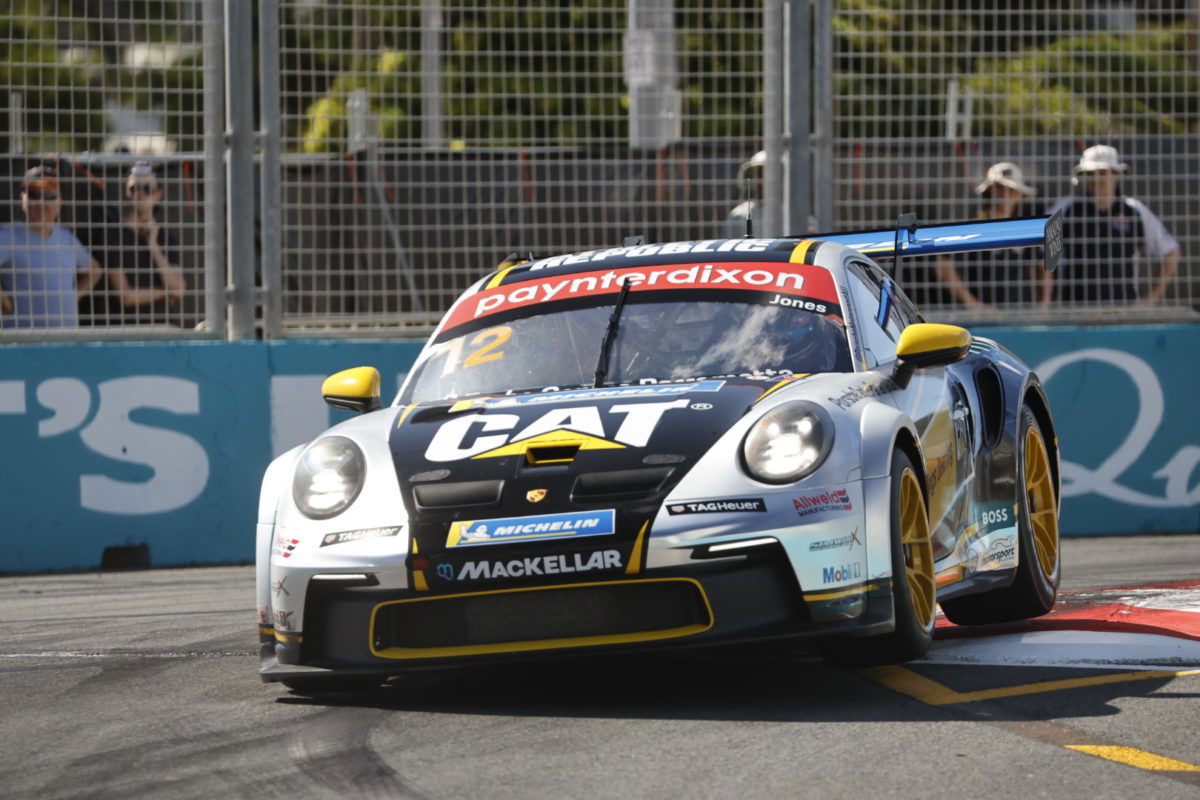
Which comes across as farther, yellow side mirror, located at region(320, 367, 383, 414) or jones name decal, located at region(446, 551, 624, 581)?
yellow side mirror, located at region(320, 367, 383, 414)

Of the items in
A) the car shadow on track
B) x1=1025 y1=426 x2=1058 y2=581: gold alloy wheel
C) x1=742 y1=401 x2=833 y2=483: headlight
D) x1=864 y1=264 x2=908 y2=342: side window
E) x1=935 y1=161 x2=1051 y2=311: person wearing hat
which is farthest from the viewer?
x1=935 y1=161 x2=1051 y2=311: person wearing hat

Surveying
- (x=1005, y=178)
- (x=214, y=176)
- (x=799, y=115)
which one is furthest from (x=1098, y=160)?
(x=214, y=176)

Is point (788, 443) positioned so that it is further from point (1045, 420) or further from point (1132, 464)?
point (1132, 464)

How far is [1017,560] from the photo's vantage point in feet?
21.0

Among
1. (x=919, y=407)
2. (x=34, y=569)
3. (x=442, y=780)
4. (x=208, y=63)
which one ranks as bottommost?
(x=34, y=569)

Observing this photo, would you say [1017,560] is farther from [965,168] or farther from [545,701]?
[965,168]

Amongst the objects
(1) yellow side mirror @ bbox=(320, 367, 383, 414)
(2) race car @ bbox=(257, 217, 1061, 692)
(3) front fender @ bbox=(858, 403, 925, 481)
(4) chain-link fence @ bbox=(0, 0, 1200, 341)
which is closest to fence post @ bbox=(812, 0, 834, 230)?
(4) chain-link fence @ bbox=(0, 0, 1200, 341)

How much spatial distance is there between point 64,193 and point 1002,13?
506 cm

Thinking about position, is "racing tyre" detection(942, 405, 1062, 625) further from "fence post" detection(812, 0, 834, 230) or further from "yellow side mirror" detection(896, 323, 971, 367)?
"fence post" detection(812, 0, 834, 230)

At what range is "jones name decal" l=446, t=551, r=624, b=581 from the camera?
4.66 metres

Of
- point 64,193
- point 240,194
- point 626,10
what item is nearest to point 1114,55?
point 626,10

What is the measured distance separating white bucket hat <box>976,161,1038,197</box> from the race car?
15.0ft

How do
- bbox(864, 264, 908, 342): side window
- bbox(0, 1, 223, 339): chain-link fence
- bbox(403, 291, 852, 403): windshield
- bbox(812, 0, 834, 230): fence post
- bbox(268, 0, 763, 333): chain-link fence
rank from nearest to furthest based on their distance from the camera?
bbox(403, 291, 852, 403): windshield
bbox(864, 264, 908, 342): side window
bbox(0, 1, 223, 339): chain-link fence
bbox(268, 0, 763, 333): chain-link fence
bbox(812, 0, 834, 230): fence post

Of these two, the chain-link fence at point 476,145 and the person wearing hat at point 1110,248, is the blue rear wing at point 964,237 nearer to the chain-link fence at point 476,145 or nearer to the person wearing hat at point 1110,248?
the chain-link fence at point 476,145
